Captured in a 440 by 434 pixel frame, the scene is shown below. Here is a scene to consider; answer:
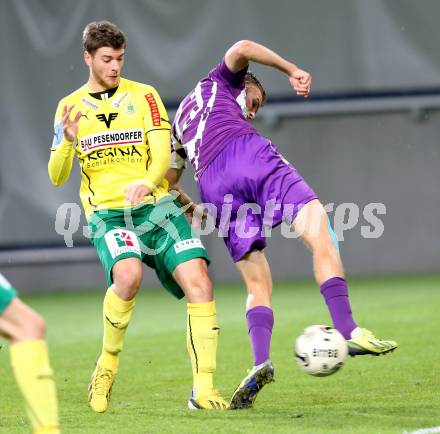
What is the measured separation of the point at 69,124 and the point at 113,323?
3.32 ft

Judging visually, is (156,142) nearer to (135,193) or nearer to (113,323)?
(135,193)

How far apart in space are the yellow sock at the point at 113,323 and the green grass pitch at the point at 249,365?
26 centimetres

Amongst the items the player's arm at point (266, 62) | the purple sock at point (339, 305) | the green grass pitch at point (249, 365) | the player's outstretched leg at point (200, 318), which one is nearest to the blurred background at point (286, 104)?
the green grass pitch at point (249, 365)

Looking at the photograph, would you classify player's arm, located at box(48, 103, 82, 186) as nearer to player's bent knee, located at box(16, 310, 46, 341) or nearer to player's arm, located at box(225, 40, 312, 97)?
player's arm, located at box(225, 40, 312, 97)

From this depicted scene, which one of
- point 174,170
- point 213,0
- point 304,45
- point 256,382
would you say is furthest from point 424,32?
point 256,382

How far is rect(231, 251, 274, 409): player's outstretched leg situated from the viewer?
5535 millimetres

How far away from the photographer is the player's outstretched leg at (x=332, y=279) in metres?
5.09

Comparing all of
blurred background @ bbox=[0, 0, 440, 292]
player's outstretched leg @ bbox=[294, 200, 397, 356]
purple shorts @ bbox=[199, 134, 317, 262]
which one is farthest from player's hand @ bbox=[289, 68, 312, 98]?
blurred background @ bbox=[0, 0, 440, 292]

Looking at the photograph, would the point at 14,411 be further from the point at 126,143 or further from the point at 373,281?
the point at 373,281

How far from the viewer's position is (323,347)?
16.8ft

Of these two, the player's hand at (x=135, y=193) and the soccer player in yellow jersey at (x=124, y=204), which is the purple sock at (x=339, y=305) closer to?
the soccer player in yellow jersey at (x=124, y=204)

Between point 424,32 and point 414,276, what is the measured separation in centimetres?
260

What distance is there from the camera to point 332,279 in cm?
529

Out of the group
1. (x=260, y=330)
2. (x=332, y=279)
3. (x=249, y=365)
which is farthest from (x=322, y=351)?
(x=249, y=365)
